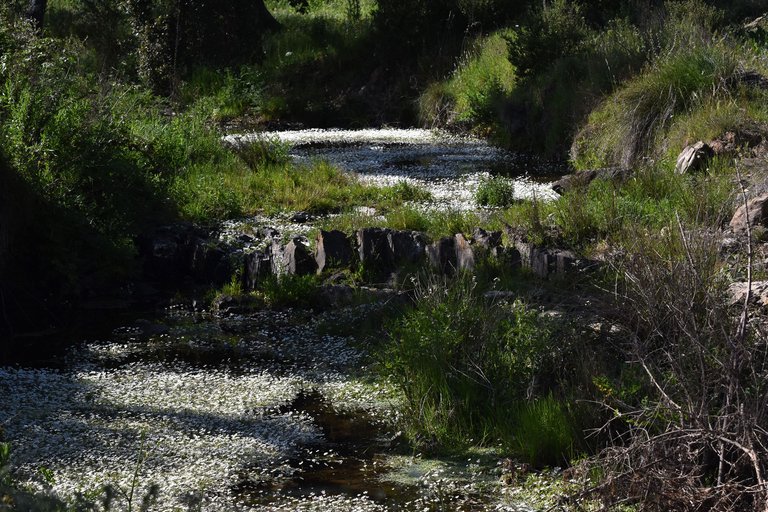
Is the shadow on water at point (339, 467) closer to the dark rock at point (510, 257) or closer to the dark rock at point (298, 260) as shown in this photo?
the dark rock at point (510, 257)

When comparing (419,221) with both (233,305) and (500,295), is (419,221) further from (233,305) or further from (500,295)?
(500,295)

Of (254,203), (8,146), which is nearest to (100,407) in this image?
(8,146)

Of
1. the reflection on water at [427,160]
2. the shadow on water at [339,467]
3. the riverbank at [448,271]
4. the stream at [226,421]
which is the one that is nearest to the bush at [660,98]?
the riverbank at [448,271]

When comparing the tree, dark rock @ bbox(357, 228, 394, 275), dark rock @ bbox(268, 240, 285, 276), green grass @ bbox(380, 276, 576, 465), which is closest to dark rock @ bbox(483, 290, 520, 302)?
green grass @ bbox(380, 276, 576, 465)

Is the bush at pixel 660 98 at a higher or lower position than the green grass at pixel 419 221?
higher

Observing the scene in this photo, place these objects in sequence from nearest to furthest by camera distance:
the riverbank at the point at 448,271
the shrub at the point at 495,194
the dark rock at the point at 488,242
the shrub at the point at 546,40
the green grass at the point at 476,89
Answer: the riverbank at the point at 448,271
the dark rock at the point at 488,242
the shrub at the point at 495,194
the shrub at the point at 546,40
the green grass at the point at 476,89

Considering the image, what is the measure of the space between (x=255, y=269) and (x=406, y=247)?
154 cm

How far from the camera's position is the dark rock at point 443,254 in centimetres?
1027

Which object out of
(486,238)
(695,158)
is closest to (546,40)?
(695,158)

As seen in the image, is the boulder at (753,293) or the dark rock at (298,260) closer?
the boulder at (753,293)

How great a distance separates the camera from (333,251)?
10.8 metres

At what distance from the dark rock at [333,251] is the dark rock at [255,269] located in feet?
1.68

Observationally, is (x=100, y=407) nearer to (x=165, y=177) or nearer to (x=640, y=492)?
(x=640, y=492)

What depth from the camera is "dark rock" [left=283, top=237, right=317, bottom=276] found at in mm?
10766
